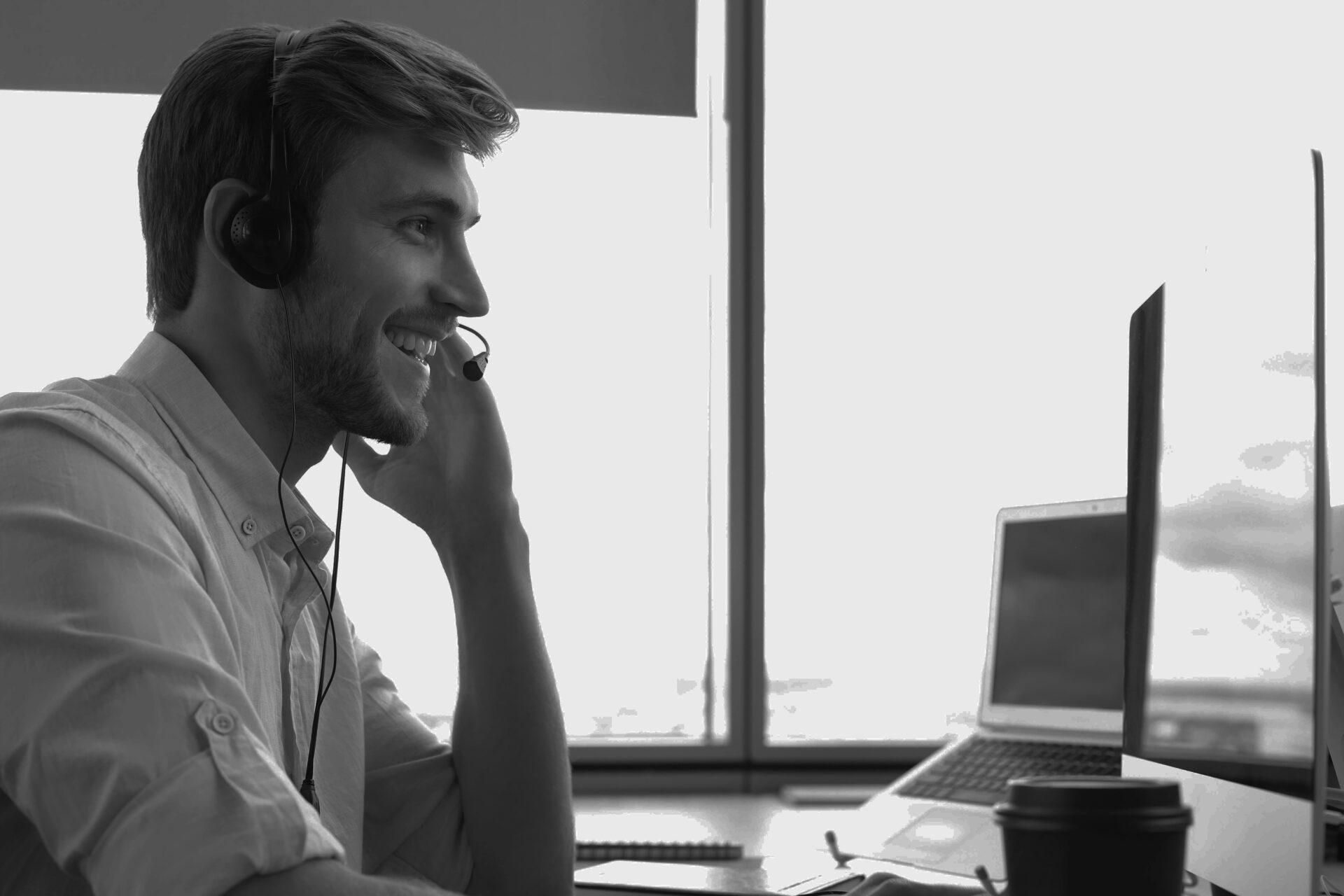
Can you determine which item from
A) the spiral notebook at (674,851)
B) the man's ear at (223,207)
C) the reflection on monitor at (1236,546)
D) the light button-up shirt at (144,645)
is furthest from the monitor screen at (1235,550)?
the man's ear at (223,207)

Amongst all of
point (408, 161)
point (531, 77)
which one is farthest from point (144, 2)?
point (408, 161)

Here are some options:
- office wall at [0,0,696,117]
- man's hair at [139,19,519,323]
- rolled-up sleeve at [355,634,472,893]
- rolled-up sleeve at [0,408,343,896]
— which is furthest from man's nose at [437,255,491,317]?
office wall at [0,0,696,117]

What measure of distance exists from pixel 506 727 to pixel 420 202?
21.7 inches

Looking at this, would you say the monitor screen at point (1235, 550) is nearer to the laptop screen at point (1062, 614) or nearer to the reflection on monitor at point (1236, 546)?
the reflection on monitor at point (1236, 546)

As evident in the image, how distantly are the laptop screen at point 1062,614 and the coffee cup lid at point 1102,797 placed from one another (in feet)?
3.26

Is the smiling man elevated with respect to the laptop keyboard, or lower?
elevated

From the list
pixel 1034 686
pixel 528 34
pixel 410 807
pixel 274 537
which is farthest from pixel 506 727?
pixel 528 34

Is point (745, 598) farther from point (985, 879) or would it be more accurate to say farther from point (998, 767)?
point (985, 879)

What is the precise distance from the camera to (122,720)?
0.76m

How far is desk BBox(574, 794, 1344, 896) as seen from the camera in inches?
59.8

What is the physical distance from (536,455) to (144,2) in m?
1.09

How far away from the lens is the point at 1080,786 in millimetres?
675

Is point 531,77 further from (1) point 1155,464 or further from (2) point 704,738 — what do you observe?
(1) point 1155,464

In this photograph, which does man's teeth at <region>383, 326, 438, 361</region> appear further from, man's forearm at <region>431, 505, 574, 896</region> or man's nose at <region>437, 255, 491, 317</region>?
man's forearm at <region>431, 505, 574, 896</region>
